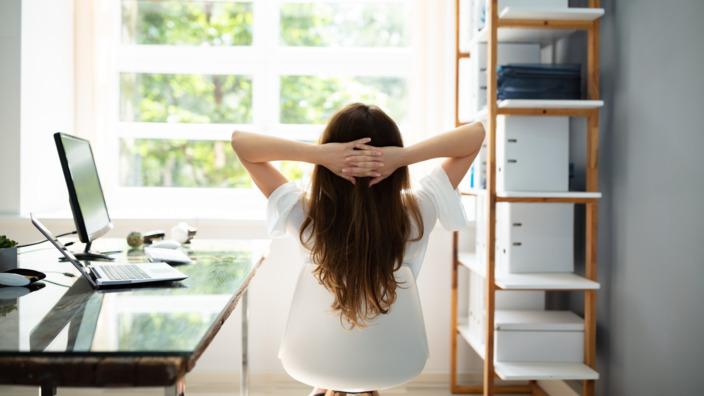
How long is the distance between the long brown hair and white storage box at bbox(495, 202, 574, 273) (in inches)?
37.3

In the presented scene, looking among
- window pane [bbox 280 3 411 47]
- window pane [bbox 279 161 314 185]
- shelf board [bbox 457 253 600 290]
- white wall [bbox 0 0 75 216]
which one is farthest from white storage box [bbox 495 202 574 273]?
white wall [bbox 0 0 75 216]

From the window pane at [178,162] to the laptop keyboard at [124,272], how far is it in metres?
1.73

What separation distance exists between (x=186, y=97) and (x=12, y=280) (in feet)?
6.78

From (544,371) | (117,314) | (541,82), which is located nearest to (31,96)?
(117,314)

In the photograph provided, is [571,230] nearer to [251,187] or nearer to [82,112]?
[251,187]

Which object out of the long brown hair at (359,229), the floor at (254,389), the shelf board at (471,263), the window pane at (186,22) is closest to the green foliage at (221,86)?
the window pane at (186,22)

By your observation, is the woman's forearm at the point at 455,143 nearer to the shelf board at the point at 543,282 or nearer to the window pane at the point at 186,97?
the shelf board at the point at 543,282

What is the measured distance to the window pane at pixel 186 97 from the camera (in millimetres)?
3168

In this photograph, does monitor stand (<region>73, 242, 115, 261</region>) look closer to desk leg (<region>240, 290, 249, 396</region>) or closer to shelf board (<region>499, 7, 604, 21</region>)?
desk leg (<region>240, 290, 249, 396</region>)

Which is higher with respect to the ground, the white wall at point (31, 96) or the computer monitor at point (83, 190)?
the white wall at point (31, 96)

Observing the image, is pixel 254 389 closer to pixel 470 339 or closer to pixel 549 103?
pixel 470 339

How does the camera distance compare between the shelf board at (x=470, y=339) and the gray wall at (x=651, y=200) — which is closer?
the gray wall at (x=651, y=200)

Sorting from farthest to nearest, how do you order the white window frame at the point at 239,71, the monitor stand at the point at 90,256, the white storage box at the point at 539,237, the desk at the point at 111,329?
the white window frame at the point at 239,71 < the white storage box at the point at 539,237 < the monitor stand at the point at 90,256 < the desk at the point at 111,329

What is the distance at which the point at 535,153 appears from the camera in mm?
2105
